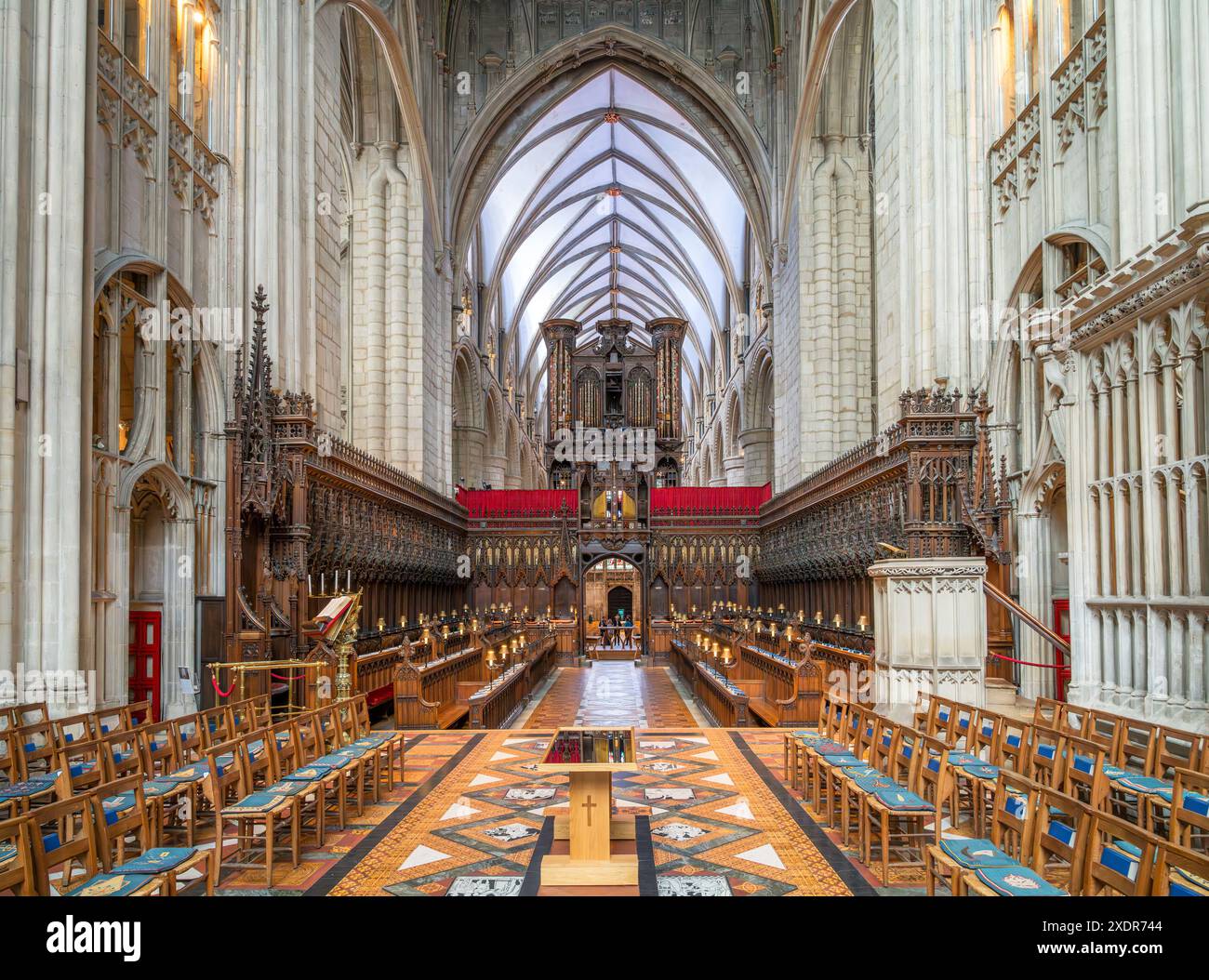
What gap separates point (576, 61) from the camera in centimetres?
2780

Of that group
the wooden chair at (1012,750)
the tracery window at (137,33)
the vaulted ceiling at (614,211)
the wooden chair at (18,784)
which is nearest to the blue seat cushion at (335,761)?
the wooden chair at (18,784)

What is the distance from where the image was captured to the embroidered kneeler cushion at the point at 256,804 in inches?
202

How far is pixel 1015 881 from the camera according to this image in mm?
3740

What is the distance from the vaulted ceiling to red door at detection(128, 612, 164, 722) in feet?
68.7

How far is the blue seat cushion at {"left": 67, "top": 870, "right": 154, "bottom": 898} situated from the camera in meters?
3.68

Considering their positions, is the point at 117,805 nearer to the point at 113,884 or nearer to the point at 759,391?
the point at 113,884

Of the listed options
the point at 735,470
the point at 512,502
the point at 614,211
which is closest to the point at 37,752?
the point at 512,502

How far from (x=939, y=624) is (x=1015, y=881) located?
4.12 metres

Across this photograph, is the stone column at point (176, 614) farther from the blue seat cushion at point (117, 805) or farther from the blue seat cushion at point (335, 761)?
the blue seat cushion at point (117, 805)

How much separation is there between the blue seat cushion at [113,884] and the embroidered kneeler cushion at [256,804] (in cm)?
111

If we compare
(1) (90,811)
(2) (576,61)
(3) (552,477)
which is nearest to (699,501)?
(3) (552,477)
